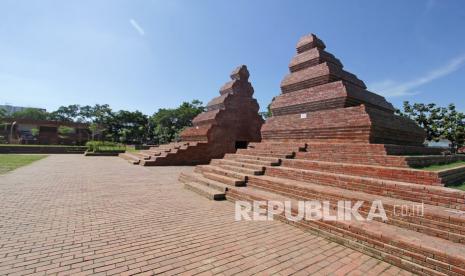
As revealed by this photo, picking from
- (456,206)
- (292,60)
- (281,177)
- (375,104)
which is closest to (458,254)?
(456,206)

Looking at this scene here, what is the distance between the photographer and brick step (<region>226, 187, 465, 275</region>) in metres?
2.97

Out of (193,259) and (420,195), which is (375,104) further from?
(193,259)

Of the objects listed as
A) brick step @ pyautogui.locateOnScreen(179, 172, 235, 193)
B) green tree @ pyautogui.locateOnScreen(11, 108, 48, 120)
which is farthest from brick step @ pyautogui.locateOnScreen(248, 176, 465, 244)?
green tree @ pyautogui.locateOnScreen(11, 108, 48, 120)

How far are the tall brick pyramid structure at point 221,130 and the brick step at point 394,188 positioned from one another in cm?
1129

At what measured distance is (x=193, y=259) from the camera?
333cm

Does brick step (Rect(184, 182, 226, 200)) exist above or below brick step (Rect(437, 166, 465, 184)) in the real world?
below

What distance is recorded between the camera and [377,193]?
5.12m

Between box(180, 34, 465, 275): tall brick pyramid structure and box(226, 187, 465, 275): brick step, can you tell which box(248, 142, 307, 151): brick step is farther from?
box(226, 187, 465, 275): brick step

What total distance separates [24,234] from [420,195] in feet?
22.8

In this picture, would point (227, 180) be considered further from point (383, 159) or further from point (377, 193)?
point (383, 159)

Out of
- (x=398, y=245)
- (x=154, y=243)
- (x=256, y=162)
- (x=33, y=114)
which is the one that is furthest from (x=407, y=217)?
(x=33, y=114)

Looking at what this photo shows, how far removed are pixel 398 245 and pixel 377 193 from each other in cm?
191

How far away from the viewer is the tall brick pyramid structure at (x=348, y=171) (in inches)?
139

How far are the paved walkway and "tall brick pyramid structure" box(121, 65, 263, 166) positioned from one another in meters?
10.9
